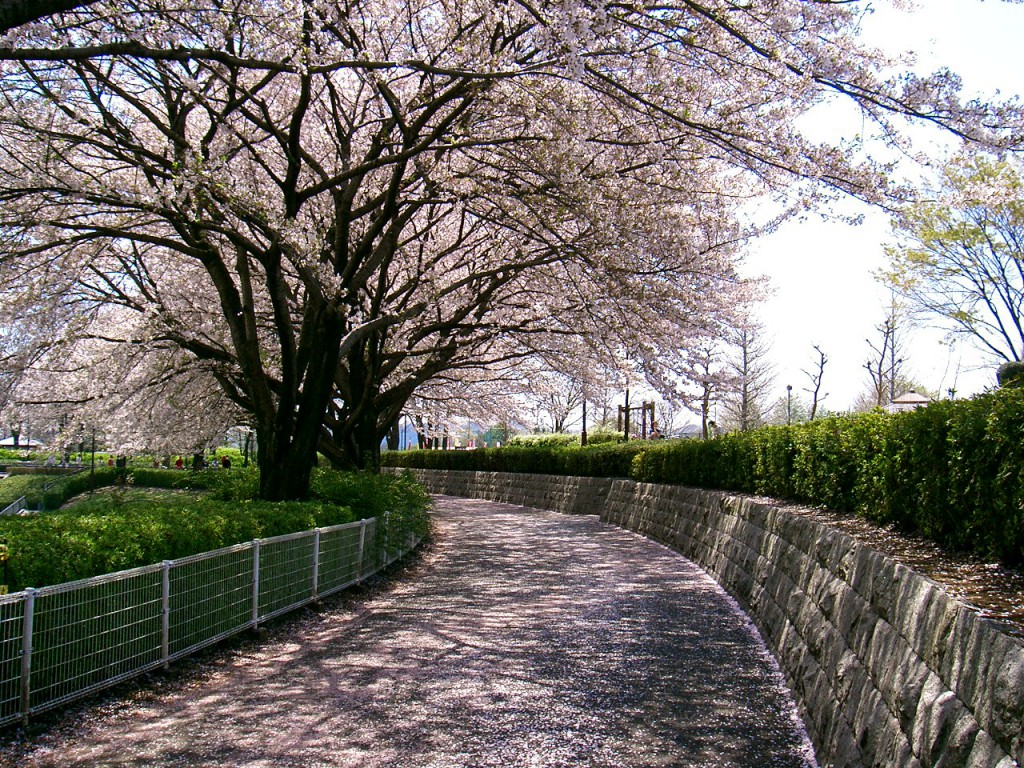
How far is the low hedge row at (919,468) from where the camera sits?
434 centimetres

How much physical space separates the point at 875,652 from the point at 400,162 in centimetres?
838

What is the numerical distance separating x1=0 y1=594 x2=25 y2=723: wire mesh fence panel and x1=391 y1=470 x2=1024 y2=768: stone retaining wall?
4417 mm

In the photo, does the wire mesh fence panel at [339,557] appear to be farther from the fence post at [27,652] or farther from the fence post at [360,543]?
the fence post at [27,652]

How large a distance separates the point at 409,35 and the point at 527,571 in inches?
298

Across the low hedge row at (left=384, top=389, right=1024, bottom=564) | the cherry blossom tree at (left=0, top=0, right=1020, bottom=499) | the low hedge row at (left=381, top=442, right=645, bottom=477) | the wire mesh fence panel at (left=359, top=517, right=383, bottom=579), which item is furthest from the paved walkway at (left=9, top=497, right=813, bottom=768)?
the low hedge row at (left=381, top=442, right=645, bottom=477)

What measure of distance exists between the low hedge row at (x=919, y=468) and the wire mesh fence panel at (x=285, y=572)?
496 centimetres

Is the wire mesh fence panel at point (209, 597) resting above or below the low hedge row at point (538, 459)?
below

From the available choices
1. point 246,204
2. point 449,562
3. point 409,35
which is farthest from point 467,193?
point 449,562

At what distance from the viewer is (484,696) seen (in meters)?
5.95

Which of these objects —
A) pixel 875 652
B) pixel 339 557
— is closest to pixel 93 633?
pixel 339 557

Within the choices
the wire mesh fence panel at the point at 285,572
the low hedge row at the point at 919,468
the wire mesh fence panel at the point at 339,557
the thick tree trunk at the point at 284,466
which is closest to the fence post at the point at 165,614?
the wire mesh fence panel at the point at 285,572

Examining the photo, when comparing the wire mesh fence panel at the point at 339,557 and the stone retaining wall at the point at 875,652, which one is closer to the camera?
the stone retaining wall at the point at 875,652

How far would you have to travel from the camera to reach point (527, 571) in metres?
12.2

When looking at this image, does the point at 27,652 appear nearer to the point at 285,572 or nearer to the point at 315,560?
the point at 285,572
